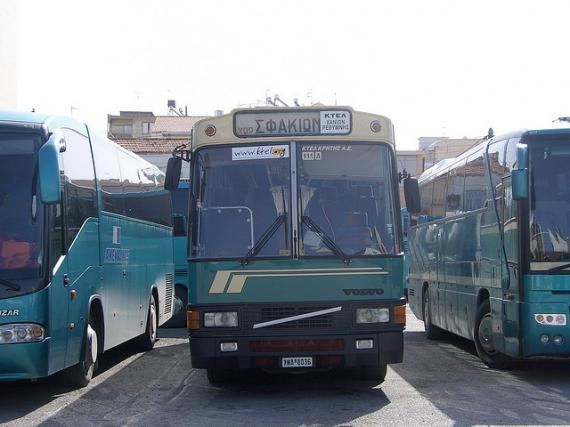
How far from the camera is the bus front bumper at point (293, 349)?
9.18m

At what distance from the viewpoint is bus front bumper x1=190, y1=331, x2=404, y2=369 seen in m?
9.18

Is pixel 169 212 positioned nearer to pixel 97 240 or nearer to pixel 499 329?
pixel 97 240

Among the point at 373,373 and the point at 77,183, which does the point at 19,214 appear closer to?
the point at 77,183

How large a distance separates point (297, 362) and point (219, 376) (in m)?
1.66

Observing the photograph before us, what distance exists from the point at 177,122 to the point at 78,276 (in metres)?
47.6

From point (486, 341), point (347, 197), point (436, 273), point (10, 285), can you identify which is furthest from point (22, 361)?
point (436, 273)

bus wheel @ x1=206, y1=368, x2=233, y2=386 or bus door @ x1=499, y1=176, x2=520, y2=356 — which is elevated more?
bus door @ x1=499, y1=176, x2=520, y2=356

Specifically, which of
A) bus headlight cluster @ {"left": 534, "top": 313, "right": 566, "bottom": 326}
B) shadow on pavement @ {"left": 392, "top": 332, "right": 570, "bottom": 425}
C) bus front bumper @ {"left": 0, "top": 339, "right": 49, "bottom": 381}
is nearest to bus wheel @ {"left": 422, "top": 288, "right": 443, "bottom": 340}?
shadow on pavement @ {"left": 392, "top": 332, "right": 570, "bottom": 425}

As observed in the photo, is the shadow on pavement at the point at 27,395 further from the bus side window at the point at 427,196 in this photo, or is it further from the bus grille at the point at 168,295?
the bus side window at the point at 427,196

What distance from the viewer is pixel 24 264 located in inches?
340

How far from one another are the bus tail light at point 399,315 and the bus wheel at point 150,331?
662 cm

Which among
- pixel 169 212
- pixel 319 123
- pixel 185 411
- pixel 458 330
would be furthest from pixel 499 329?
pixel 169 212

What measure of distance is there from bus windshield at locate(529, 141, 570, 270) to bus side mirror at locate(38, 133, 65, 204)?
5775mm

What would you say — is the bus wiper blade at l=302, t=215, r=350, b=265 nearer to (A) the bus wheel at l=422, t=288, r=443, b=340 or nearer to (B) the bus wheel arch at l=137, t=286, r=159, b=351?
(B) the bus wheel arch at l=137, t=286, r=159, b=351
